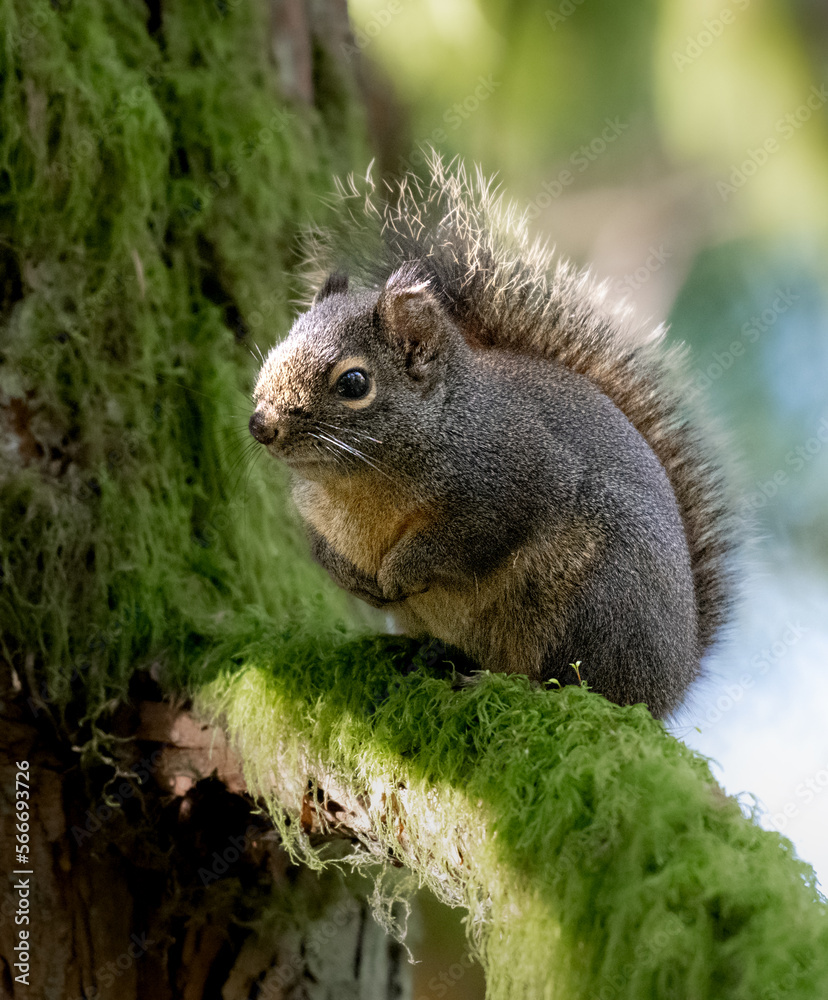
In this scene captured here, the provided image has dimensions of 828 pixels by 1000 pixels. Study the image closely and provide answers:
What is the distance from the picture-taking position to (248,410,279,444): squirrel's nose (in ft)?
5.82

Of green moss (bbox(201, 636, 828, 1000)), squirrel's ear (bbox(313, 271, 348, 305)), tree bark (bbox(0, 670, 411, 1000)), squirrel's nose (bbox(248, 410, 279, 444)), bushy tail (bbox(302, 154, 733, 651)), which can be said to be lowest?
tree bark (bbox(0, 670, 411, 1000))

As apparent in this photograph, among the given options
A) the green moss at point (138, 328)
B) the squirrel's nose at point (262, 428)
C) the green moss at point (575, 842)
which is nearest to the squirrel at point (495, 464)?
the squirrel's nose at point (262, 428)

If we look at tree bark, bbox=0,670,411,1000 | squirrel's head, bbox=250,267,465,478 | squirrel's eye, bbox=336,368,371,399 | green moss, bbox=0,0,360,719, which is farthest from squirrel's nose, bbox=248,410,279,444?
tree bark, bbox=0,670,411,1000

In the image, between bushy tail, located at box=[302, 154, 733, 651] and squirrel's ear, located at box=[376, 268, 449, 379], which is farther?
bushy tail, located at box=[302, 154, 733, 651]

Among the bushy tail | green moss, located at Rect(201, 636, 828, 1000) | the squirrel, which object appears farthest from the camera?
the bushy tail

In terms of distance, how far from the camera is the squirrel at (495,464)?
5.70ft

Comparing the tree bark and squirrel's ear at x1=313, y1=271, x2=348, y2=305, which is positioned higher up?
A: squirrel's ear at x1=313, y1=271, x2=348, y2=305

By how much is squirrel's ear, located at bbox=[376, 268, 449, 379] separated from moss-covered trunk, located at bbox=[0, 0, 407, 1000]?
62cm

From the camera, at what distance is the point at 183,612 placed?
233 centimetres

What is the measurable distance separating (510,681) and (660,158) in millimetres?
3347

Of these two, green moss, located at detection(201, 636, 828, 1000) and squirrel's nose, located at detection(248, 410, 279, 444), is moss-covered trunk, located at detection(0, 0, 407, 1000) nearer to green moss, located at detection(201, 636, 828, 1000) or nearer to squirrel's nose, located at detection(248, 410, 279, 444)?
squirrel's nose, located at detection(248, 410, 279, 444)

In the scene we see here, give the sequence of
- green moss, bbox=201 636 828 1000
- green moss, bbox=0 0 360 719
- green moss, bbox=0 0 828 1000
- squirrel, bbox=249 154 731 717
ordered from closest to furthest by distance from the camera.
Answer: green moss, bbox=201 636 828 1000 < green moss, bbox=0 0 828 1000 < squirrel, bbox=249 154 731 717 < green moss, bbox=0 0 360 719

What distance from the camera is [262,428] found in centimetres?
177

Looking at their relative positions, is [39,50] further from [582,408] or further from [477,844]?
[477,844]
